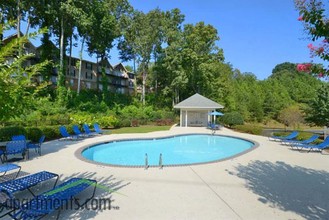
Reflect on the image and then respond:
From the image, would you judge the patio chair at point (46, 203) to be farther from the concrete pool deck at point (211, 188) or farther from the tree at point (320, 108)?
the tree at point (320, 108)

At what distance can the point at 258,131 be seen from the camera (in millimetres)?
22344

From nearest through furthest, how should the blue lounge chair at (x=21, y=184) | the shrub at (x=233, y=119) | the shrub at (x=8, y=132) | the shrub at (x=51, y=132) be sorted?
the blue lounge chair at (x=21, y=184), the shrub at (x=8, y=132), the shrub at (x=51, y=132), the shrub at (x=233, y=119)

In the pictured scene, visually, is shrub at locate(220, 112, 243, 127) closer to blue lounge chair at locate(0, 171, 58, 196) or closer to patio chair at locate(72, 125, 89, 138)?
patio chair at locate(72, 125, 89, 138)

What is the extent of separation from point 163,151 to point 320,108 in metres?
17.4

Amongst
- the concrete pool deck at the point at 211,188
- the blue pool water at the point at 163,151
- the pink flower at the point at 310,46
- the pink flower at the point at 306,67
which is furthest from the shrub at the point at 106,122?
the pink flower at the point at 310,46

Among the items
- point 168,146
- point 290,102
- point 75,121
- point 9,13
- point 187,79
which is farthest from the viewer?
point 290,102

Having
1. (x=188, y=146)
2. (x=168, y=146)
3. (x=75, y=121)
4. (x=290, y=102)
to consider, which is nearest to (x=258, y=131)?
(x=188, y=146)

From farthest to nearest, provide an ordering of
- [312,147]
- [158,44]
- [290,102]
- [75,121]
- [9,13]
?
[290,102] → [158,44] → [9,13] → [75,121] → [312,147]

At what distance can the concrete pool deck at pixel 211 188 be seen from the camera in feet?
16.8

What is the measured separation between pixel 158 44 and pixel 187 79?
8.67 meters

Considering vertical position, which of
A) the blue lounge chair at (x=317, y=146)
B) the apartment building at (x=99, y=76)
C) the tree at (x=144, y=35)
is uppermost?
the tree at (x=144, y=35)

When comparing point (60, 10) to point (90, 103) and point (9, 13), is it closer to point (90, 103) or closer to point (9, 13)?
point (9, 13)

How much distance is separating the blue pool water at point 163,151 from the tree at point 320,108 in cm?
982

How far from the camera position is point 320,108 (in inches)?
888
